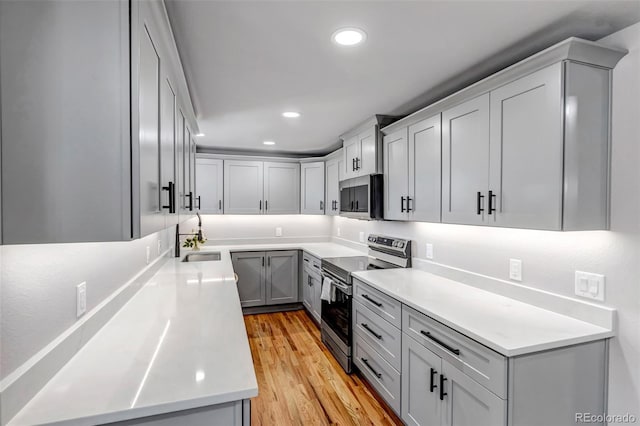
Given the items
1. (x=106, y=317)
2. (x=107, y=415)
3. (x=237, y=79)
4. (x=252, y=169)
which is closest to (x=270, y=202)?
(x=252, y=169)

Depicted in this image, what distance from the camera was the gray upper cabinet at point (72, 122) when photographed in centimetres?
80

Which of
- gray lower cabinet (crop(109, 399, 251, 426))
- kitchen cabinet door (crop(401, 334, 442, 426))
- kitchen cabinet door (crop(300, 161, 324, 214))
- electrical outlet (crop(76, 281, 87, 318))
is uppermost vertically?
kitchen cabinet door (crop(300, 161, 324, 214))

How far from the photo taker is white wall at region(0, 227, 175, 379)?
35.3 inches

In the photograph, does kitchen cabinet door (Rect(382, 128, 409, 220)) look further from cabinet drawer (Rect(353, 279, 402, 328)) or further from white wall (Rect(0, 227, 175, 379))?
white wall (Rect(0, 227, 175, 379))

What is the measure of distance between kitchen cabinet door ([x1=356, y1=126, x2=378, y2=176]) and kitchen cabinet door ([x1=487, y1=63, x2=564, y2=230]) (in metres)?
1.30

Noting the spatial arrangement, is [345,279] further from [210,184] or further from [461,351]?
[210,184]

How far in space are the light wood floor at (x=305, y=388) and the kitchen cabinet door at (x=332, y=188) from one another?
1618 mm

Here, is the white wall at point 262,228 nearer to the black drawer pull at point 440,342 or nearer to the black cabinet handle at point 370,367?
the black cabinet handle at point 370,367

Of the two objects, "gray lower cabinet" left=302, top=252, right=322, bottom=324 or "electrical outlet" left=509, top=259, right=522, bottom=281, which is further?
"gray lower cabinet" left=302, top=252, right=322, bottom=324

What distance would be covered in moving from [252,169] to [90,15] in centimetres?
391

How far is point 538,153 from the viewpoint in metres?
1.60

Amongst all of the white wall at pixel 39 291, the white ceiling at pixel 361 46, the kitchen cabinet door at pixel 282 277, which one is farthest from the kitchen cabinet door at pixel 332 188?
the white wall at pixel 39 291

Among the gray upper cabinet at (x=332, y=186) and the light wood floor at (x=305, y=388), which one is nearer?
the light wood floor at (x=305, y=388)

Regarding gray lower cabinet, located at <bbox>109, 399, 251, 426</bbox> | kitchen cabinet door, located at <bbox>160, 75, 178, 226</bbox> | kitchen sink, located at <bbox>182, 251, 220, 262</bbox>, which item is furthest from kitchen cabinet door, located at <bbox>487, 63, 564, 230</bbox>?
kitchen sink, located at <bbox>182, 251, 220, 262</bbox>
